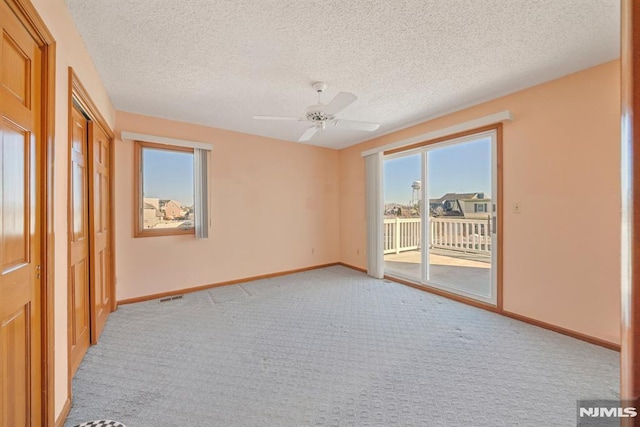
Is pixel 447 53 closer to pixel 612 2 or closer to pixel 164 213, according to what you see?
pixel 612 2

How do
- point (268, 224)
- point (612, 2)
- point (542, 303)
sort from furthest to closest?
point (268, 224) < point (542, 303) < point (612, 2)

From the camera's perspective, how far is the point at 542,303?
9.21 feet

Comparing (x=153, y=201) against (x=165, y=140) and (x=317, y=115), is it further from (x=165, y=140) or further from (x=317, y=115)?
(x=317, y=115)

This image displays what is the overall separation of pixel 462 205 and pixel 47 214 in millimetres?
4061

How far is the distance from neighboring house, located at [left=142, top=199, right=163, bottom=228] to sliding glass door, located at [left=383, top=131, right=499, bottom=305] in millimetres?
3397

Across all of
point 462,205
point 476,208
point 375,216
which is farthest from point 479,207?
point 375,216

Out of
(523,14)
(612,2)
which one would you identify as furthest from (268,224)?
(612,2)

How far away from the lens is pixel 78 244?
227 centimetres

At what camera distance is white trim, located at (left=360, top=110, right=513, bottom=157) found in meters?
3.04

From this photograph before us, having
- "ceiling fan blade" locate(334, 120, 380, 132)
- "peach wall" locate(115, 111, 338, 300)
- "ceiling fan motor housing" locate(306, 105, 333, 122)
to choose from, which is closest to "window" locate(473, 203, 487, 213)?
"ceiling fan blade" locate(334, 120, 380, 132)

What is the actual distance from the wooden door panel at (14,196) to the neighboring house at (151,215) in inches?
96.2

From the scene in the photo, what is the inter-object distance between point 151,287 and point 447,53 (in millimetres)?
4110

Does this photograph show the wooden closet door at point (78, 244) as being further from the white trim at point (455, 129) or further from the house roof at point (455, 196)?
the house roof at point (455, 196)

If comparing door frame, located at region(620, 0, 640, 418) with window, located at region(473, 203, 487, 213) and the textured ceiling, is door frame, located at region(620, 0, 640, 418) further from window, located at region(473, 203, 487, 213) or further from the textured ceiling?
window, located at region(473, 203, 487, 213)
